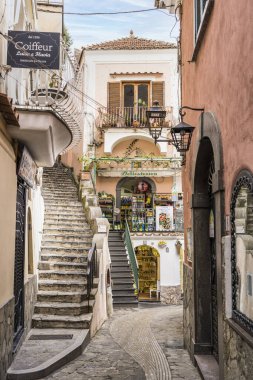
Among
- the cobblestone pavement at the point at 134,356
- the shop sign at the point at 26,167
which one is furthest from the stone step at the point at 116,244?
the shop sign at the point at 26,167

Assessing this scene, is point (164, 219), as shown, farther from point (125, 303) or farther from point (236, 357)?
point (236, 357)

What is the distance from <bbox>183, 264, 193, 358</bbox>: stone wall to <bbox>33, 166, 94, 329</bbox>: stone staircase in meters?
2.13

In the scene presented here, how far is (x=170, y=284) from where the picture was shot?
2100cm

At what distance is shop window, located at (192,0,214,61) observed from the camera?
5.93m

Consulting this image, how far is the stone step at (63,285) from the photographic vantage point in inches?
415

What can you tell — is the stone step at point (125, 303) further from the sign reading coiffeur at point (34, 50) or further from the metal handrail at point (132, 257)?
the sign reading coiffeur at point (34, 50)

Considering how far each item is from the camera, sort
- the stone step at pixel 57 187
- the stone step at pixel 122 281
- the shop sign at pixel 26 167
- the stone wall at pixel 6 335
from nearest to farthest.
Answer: the stone wall at pixel 6 335 < the shop sign at pixel 26 167 < the stone step at pixel 122 281 < the stone step at pixel 57 187

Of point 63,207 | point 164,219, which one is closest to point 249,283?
point 63,207

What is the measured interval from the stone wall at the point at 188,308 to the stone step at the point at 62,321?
2111mm

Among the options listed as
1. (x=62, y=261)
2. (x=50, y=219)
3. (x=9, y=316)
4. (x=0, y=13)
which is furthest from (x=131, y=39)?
(x=9, y=316)

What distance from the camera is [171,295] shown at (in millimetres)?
20891

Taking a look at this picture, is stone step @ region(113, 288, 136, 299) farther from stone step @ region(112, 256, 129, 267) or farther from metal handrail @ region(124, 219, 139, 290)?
stone step @ region(112, 256, 129, 267)

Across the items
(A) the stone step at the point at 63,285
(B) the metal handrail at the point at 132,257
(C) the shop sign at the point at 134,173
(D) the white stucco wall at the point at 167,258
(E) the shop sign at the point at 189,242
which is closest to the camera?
(E) the shop sign at the point at 189,242

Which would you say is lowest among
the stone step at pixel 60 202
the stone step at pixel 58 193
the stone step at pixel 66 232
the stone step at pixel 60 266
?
the stone step at pixel 60 266
